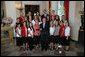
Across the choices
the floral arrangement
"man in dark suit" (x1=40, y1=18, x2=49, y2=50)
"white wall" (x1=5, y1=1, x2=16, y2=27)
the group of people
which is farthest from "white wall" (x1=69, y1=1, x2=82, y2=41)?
the floral arrangement

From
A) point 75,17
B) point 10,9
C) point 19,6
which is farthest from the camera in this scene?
point 19,6

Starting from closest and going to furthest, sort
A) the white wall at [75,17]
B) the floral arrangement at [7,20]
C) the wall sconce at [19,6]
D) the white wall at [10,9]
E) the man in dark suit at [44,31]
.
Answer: the man in dark suit at [44,31] → the white wall at [75,17] → the floral arrangement at [7,20] → the white wall at [10,9] → the wall sconce at [19,6]

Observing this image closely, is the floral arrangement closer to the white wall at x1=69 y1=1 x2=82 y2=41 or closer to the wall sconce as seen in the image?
the wall sconce

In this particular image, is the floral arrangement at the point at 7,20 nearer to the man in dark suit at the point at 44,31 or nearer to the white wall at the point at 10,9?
the white wall at the point at 10,9

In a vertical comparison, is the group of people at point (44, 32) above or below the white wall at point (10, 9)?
below

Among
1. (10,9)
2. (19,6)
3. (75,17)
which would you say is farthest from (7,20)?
(75,17)

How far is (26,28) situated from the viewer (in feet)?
14.6

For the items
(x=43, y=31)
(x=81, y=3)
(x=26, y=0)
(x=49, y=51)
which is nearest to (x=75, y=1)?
(x=81, y=3)

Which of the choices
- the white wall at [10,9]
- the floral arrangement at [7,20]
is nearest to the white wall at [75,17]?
the white wall at [10,9]

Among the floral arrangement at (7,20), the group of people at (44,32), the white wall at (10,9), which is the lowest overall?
the group of people at (44,32)

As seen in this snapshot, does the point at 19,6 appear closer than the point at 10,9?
No

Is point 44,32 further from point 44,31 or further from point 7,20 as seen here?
point 7,20

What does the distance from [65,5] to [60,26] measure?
8.38ft

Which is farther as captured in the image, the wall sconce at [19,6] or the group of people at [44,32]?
the wall sconce at [19,6]
